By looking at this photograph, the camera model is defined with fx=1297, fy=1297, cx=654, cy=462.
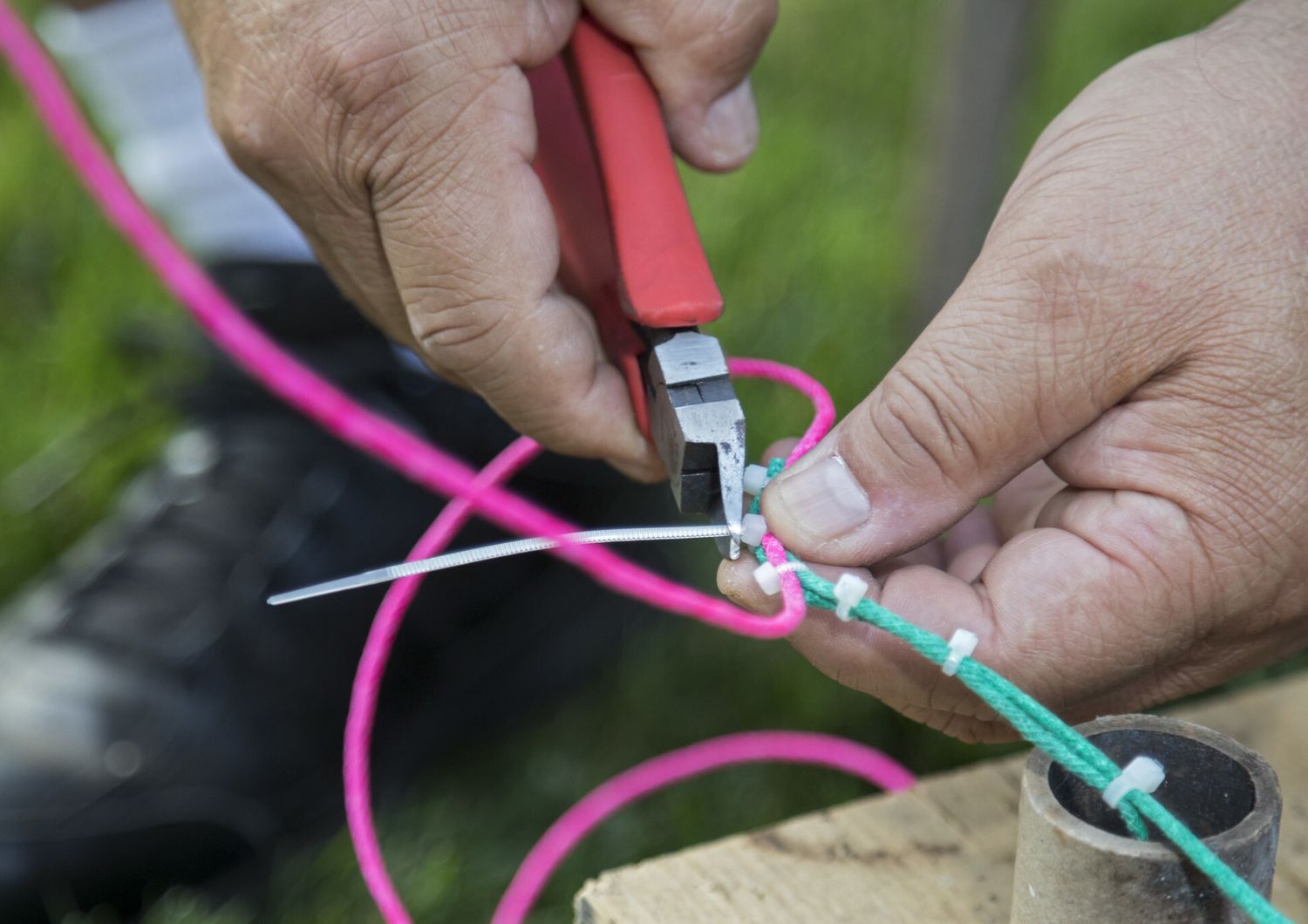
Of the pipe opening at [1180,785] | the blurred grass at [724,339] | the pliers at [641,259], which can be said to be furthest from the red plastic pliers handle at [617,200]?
the blurred grass at [724,339]

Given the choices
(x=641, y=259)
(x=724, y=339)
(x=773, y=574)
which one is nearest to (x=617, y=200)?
(x=641, y=259)

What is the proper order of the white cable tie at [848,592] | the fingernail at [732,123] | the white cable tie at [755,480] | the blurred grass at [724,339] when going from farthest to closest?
the blurred grass at [724,339]
the fingernail at [732,123]
the white cable tie at [755,480]
the white cable tie at [848,592]

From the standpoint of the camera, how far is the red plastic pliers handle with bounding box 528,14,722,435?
0.87 metres

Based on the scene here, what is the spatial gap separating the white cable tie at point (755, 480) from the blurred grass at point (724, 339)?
25.0 inches

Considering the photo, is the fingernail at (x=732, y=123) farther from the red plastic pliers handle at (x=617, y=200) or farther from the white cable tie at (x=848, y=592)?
the white cable tie at (x=848, y=592)

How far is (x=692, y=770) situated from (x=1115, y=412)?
2.48 ft

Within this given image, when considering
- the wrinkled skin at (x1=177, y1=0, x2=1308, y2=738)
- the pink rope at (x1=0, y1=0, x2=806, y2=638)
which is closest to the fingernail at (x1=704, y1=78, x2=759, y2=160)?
the wrinkled skin at (x1=177, y1=0, x2=1308, y2=738)

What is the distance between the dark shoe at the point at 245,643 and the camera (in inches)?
50.6

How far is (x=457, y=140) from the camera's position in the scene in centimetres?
89

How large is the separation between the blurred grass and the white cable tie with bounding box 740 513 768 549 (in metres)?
0.65

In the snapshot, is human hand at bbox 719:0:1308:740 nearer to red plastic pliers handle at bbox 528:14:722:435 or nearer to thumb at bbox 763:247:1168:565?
thumb at bbox 763:247:1168:565

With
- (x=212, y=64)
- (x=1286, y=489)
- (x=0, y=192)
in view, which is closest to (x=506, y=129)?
(x=212, y=64)

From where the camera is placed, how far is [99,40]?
1.81m

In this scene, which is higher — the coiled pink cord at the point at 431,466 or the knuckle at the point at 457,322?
the knuckle at the point at 457,322
